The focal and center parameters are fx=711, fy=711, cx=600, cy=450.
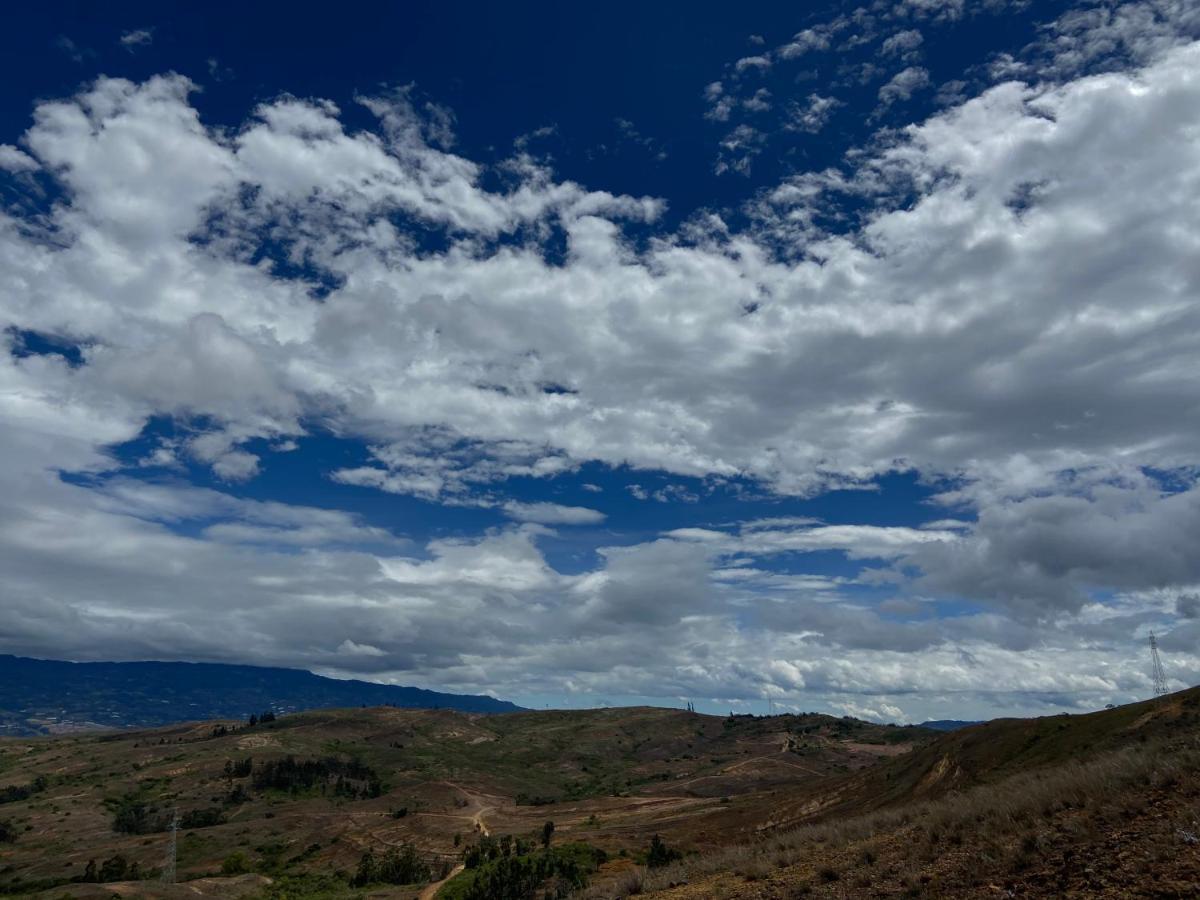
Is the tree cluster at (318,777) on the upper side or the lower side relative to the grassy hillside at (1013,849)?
lower

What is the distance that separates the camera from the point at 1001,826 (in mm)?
19828

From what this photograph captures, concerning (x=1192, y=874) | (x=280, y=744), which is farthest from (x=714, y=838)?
(x=280, y=744)

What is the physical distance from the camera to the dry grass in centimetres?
1786

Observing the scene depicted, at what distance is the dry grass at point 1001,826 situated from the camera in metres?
17.9

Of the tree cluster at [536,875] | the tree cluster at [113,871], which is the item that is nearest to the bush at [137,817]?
the tree cluster at [113,871]

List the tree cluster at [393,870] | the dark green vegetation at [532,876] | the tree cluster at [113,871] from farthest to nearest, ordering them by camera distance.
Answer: the tree cluster at [113,871] → the tree cluster at [393,870] → the dark green vegetation at [532,876]

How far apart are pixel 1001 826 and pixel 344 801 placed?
146610 millimetres

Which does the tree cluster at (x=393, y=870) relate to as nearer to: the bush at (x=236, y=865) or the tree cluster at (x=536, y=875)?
the bush at (x=236, y=865)

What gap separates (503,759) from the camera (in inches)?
7687

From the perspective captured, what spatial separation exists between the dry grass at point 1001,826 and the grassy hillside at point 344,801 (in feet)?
115

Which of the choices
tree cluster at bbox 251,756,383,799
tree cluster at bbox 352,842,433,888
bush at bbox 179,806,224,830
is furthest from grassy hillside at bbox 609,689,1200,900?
tree cluster at bbox 251,756,383,799

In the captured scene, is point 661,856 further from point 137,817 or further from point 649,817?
point 137,817

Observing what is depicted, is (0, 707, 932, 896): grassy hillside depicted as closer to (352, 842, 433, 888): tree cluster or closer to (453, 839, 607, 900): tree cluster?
(352, 842, 433, 888): tree cluster

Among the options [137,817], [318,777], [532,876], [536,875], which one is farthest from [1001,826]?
[318,777]
